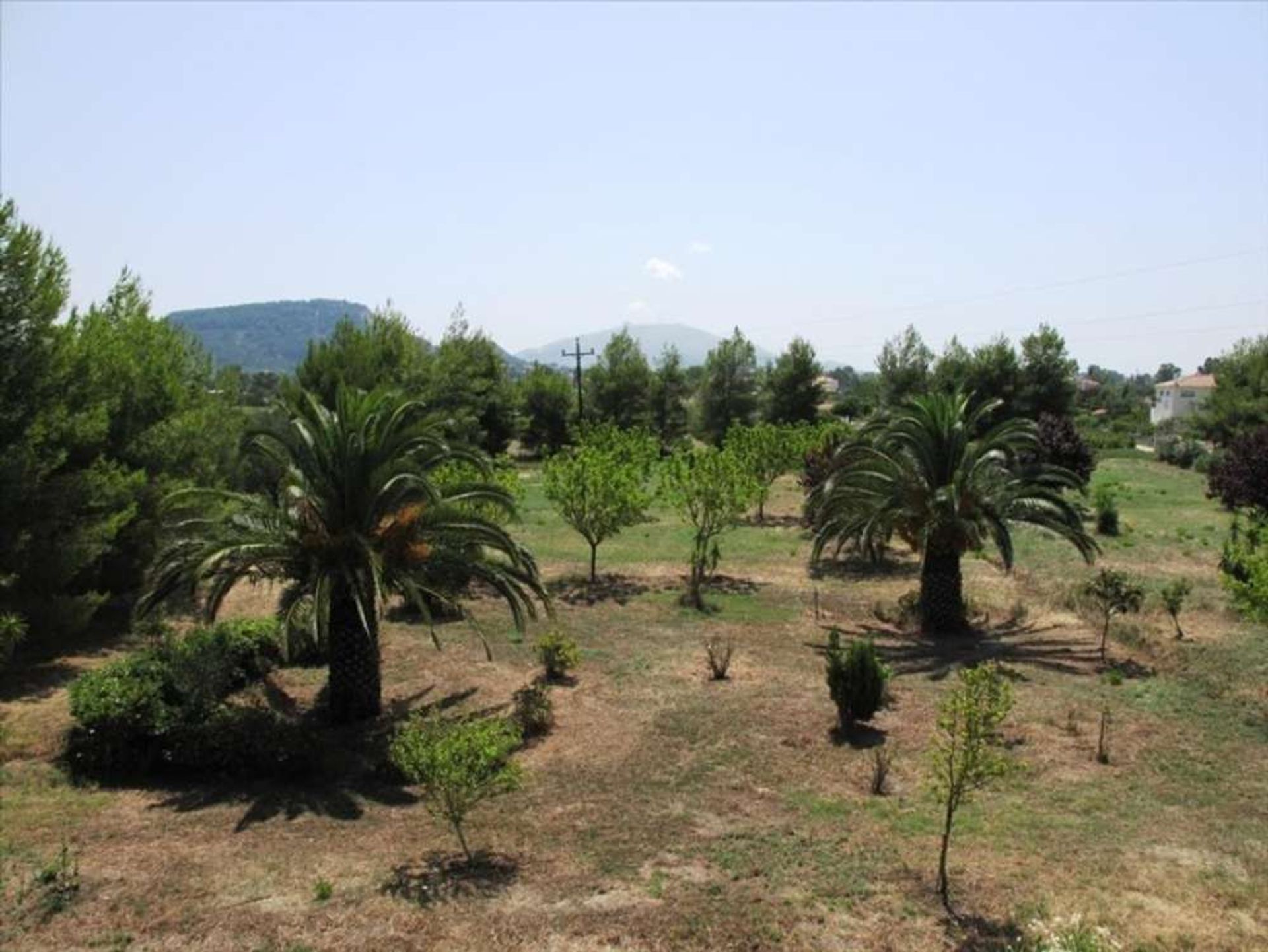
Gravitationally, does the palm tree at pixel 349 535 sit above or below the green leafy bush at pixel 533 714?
above

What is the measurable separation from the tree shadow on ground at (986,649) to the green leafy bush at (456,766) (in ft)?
34.0

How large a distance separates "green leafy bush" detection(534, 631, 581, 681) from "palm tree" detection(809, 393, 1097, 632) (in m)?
6.70

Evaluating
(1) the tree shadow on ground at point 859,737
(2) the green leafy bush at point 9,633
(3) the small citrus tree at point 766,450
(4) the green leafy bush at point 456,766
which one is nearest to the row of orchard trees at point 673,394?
(3) the small citrus tree at point 766,450

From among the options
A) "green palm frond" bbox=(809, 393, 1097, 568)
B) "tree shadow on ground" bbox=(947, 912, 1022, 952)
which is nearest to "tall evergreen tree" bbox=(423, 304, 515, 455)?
"green palm frond" bbox=(809, 393, 1097, 568)

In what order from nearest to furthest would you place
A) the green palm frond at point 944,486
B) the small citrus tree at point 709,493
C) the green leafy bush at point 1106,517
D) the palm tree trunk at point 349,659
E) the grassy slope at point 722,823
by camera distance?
the grassy slope at point 722,823
the palm tree trunk at point 349,659
the green palm frond at point 944,486
the small citrus tree at point 709,493
the green leafy bush at point 1106,517

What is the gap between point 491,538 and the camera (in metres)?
16.4

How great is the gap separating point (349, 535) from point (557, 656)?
5.44 metres

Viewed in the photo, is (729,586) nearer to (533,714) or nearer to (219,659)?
(533,714)

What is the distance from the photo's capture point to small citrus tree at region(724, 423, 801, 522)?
127ft

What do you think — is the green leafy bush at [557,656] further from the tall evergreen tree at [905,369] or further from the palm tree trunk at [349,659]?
the tall evergreen tree at [905,369]

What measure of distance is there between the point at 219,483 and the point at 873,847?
23.9 m

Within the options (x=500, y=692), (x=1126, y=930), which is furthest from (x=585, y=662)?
(x=1126, y=930)

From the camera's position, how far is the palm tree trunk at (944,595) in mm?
22375

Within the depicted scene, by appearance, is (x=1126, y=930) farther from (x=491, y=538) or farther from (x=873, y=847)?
(x=491, y=538)
